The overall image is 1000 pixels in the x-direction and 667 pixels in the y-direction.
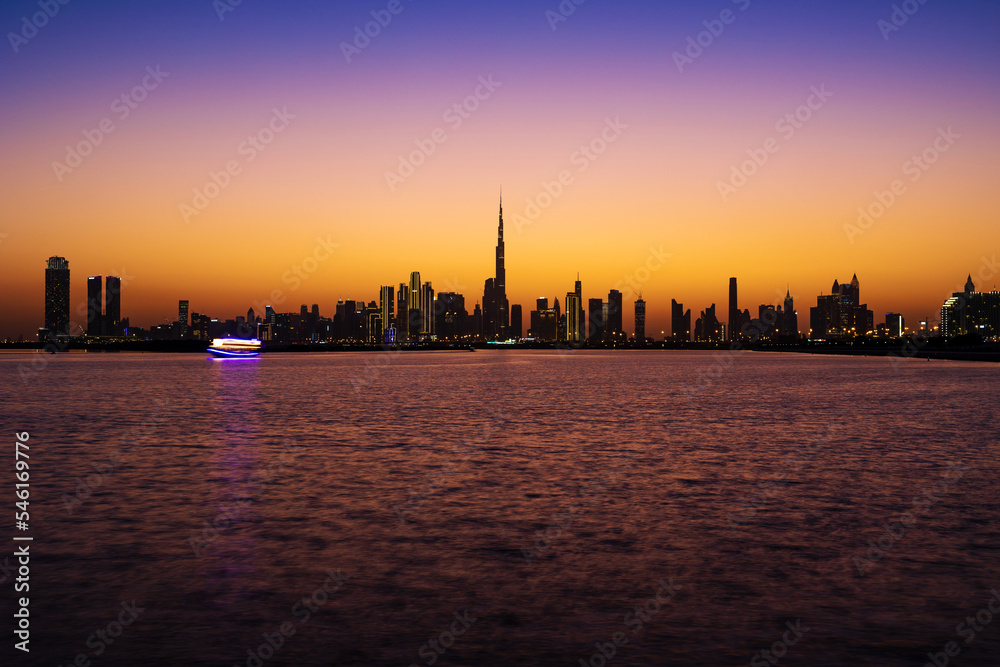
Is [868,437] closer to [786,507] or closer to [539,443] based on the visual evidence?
[539,443]

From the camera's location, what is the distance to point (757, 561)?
509 inches

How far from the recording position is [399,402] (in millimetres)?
53094

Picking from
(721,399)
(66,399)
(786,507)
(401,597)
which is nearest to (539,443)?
(786,507)

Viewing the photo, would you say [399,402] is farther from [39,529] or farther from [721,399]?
[39,529]

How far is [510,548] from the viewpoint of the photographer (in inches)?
547

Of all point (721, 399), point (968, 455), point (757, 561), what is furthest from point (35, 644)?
point (721, 399)

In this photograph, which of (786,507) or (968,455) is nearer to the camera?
(786,507)

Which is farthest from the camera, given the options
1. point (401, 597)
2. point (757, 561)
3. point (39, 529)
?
point (39, 529)

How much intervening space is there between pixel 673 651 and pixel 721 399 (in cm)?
4878

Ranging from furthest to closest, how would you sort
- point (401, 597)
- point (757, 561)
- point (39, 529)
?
point (39, 529), point (757, 561), point (401, 597)

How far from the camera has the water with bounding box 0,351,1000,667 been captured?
30.7 ft

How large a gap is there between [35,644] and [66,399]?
5371 centimetres

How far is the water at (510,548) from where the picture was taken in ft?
30.7

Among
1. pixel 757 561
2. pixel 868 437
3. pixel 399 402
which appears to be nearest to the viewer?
pixel 757 561
